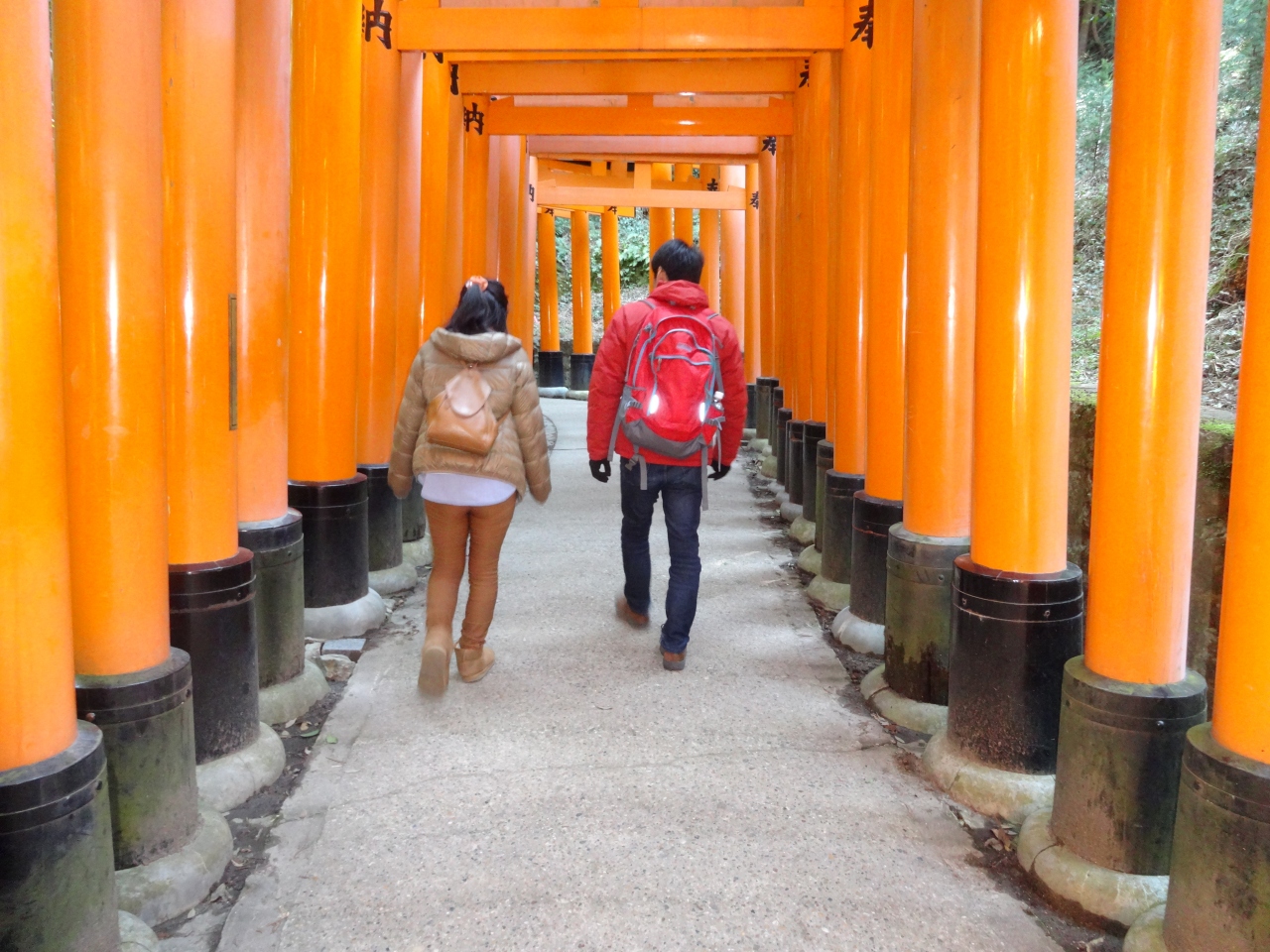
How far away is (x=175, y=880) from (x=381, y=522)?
3.45 m

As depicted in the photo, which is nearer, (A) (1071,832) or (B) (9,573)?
(B) (9,573)

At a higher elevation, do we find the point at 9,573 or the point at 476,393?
the point at 476,393

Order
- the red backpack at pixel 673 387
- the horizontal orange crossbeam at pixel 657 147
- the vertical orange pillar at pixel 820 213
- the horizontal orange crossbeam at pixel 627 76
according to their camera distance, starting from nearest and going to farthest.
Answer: the red backpack at pixel 673 387 → the vertical orange pillar at pixel 820 213 → the horizontal orange crossbeam at pixel 627 76 → the horizontal orange crossbeam at pixel 657 147

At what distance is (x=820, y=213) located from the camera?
7086 mm

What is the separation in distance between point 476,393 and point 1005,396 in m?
1.92

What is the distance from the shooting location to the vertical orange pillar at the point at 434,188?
7.33 meters

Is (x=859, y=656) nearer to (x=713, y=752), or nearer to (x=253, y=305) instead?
(x=713, y=752)

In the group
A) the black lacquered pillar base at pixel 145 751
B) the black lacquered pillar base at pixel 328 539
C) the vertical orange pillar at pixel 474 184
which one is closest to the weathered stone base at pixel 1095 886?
the black lacquered pillar base at pixel 145 751

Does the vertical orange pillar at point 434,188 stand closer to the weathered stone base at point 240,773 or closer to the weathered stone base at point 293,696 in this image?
the weathered stone base at point 293,696

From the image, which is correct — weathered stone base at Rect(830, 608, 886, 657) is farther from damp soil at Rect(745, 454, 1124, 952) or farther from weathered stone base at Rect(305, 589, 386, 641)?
weathered stone base at Rect(305, 589, 386, 641)

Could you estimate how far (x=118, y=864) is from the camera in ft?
9.06

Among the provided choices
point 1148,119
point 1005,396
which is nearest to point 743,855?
point 1005,396

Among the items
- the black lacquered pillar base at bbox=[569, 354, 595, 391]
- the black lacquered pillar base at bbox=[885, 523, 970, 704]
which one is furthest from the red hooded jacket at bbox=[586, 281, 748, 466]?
the black lacquered pillar base at bbox=[569, 354, 595, 391]

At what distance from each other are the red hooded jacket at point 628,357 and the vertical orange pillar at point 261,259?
1299 mm
